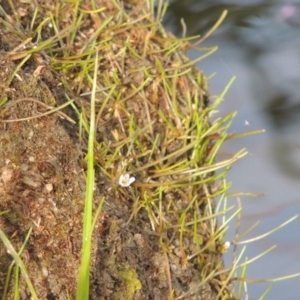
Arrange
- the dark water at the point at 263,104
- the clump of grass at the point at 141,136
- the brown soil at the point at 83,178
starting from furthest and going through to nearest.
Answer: the dark water at the point at 263,104
the clump of grass at the point at 141,136
the brown soil at the point at 83,178

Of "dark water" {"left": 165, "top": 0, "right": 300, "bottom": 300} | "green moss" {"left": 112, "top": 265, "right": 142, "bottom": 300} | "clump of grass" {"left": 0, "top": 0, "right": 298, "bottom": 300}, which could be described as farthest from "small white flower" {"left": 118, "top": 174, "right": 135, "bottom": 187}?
"dark water" {"left": 165, "top": 0, "right": 300, "bottom": 300}

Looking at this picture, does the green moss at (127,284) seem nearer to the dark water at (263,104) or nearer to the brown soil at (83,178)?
the brown soil at (83,178)

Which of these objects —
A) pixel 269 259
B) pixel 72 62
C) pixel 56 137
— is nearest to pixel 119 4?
pixel 72 62

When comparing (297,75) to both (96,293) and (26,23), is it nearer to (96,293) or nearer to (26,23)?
(26,23)

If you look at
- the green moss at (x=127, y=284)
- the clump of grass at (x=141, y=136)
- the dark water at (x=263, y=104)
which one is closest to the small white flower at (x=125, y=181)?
the clump of grass at (x=141, y=136)

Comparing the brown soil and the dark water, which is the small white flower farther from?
the dark water

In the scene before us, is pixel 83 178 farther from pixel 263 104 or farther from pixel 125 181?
pixel 263 104

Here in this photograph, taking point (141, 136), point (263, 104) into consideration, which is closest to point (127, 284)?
point (141, 136)
